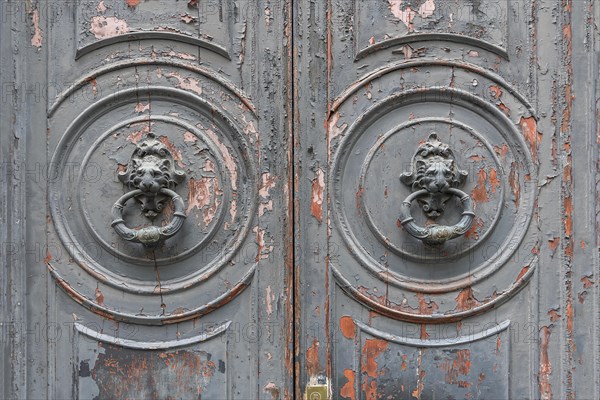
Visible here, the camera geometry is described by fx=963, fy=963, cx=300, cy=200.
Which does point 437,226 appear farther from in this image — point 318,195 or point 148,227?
point 148,227

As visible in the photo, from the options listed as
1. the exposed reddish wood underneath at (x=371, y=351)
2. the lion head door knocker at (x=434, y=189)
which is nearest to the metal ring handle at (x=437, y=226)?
the lion head door knocker at (x=434, y=189)

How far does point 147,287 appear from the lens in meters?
3.13

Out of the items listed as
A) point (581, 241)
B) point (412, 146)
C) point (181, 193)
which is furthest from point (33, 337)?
point (581, 241)

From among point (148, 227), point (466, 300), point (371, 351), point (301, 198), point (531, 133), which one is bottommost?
point (371, 351)

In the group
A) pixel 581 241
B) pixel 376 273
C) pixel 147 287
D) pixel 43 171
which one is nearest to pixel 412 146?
pixel 376 273

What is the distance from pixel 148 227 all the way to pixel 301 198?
50 centimetres

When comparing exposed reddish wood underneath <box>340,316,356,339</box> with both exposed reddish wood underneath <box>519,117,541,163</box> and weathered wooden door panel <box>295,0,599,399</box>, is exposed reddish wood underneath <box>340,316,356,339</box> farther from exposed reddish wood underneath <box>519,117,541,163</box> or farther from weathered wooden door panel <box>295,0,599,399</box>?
exposed reddish wood underneath <box>519,117,541,163</box>

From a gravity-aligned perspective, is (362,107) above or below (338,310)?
above

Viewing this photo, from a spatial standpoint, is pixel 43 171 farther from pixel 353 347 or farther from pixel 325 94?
pixel 353 347

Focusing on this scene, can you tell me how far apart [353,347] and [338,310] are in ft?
0.42

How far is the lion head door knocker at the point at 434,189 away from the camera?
3.07m

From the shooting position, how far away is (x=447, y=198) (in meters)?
3.12

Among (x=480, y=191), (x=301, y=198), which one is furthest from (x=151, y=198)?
(x=480, y=191)

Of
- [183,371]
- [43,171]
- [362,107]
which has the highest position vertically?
[362,107]
